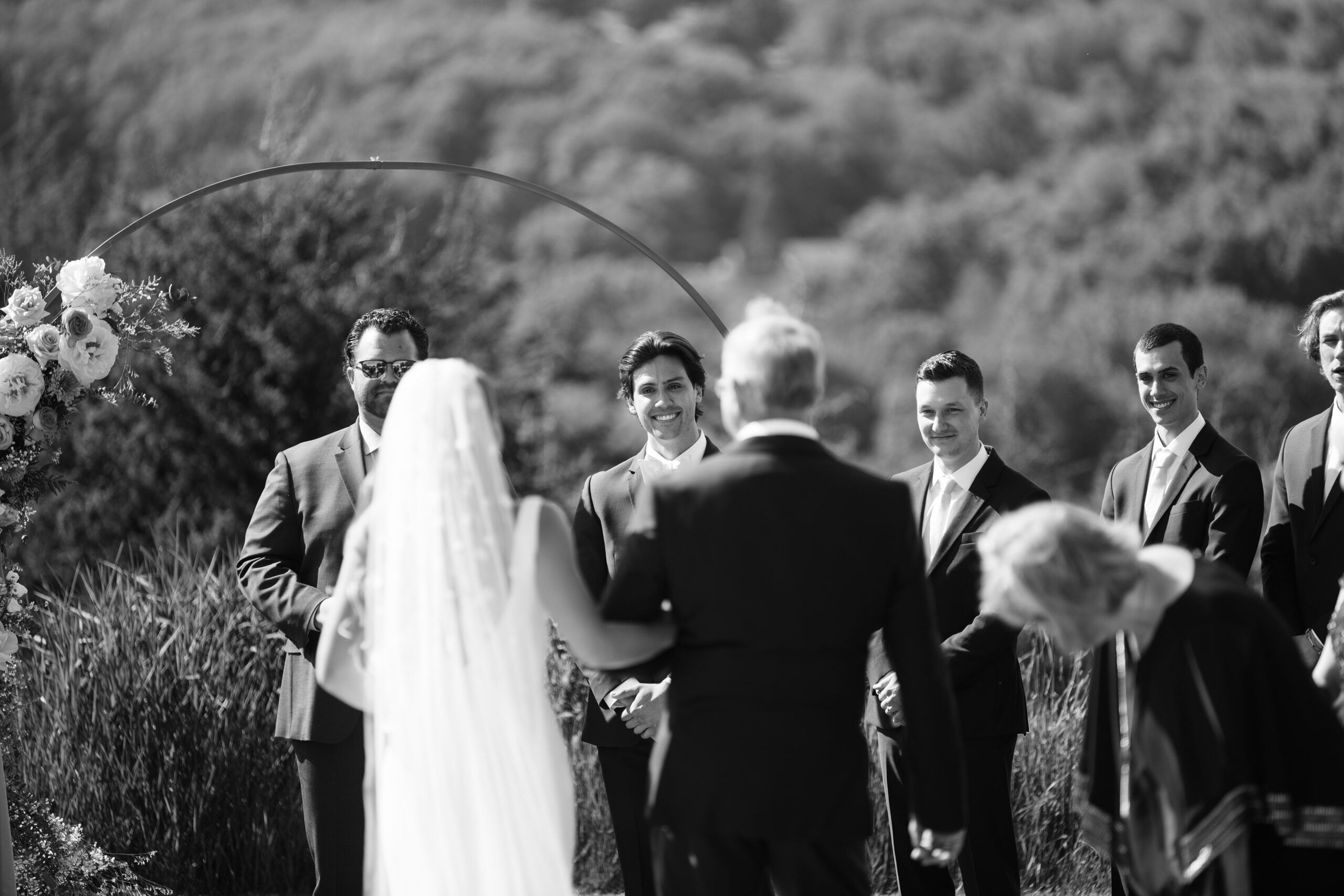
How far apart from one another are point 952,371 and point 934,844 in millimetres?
1799

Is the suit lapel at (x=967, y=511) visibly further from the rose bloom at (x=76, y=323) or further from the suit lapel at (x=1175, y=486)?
the rose bloom at (x=76, y=323)

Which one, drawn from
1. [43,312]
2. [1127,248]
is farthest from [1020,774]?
[1127,248]

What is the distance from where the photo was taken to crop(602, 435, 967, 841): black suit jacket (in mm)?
3025

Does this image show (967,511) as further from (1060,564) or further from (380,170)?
(380,170)

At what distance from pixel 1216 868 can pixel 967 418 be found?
1.91 meters

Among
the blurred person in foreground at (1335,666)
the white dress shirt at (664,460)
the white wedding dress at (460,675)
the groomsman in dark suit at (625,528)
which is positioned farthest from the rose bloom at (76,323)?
the blurred person in foreground at (1335,666)

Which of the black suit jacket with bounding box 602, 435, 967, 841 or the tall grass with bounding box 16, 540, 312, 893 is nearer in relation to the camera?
the black suit jacket with bounding box 602, 435, 967, 841

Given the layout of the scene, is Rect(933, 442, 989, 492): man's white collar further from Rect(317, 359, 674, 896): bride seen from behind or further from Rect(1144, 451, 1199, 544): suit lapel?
Rect(317, 359, 674, 896): bride seen from behind

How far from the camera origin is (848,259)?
42406 millimetres

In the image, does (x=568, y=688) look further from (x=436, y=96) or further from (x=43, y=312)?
(x=436, y=96)

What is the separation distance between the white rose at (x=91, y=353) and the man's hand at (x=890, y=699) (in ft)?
8.96

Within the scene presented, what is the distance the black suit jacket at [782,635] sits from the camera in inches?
119

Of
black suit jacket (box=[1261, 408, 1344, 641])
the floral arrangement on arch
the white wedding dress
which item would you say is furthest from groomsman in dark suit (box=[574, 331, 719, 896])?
black suit jacket (box=[1261, 408, 1344, 641])

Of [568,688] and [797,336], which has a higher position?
[797,336]
